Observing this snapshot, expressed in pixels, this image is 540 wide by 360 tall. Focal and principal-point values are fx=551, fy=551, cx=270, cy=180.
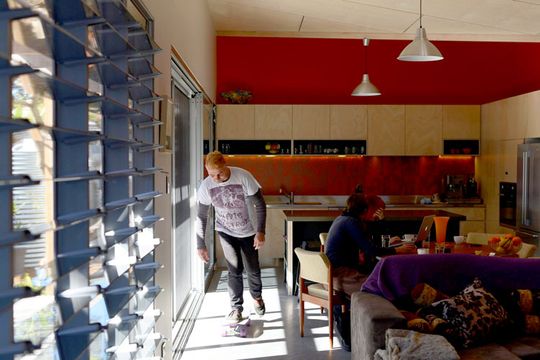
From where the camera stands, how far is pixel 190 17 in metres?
5.22

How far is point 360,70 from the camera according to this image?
28.7 feet

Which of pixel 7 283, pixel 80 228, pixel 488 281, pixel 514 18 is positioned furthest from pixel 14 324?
pixel 514 18

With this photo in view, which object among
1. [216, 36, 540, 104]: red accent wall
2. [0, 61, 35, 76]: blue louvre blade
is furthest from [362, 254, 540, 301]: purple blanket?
[216, 36, 540, 104]: red accent wall

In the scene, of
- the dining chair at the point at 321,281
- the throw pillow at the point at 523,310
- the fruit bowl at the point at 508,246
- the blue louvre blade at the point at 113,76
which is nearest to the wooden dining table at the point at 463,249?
the fruit bowl at the point at 508,246

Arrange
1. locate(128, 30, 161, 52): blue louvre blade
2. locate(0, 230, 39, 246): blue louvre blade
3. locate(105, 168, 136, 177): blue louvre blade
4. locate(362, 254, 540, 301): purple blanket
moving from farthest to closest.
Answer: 1. locate(362, 254, 540, 301): purple blanket
2. locate(128, 30, 161, 52): blue louvre blade
3. locate(105, 168, 136, 177): blue louvre blade
4. locate(0, 230, 39, 246): blue louvre blade

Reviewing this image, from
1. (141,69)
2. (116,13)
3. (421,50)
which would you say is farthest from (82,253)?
(421,50)

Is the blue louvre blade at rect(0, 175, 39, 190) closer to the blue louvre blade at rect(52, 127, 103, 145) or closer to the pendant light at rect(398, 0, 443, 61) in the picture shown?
the blue louvre blade at rect(52, 127, 103, 145)

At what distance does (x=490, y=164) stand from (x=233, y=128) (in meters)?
3.81

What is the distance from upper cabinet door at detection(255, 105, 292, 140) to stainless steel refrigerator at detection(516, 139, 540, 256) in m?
3.22

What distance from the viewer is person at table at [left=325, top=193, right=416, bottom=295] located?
4.52 meters

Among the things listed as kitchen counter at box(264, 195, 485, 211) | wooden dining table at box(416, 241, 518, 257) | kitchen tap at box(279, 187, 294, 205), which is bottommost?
wooden dining table at box(416, 241, 518, 257)

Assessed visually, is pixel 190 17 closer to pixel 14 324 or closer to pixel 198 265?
pixel 198 265

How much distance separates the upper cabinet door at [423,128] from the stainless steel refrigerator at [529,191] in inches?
61.8

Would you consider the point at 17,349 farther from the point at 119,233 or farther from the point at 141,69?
the point at 141,69
